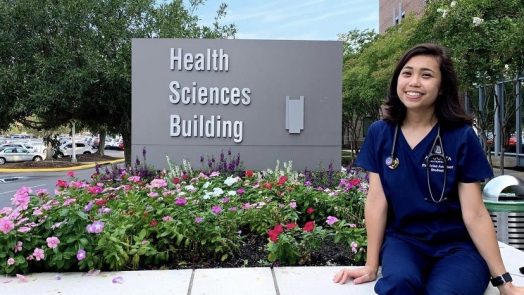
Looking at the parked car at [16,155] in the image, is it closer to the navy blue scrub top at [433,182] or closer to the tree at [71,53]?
the tree at [71,53]

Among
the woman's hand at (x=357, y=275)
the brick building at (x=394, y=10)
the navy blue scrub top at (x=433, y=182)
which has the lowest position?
the woman's hand at (x=357, y=275)

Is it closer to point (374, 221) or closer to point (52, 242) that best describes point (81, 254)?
point (52, 242)

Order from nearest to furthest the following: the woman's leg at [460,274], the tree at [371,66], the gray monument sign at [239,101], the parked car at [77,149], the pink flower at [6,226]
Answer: the woman's leg at [460,274]
the pink flower at [6,226]
the gray monument sign at [239,101]
the tree at [371,66]
the parked car at [77,149]

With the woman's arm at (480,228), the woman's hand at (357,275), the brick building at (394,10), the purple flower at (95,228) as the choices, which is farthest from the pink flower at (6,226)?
the brick building at (394,10)

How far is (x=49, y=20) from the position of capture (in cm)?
1323

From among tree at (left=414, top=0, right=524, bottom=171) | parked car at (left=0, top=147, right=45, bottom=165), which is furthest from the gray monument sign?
parked car at (left=0, top=147, right=45, bottom=165)

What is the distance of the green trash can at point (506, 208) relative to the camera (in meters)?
4.10

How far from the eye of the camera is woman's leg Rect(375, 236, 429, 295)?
230cm

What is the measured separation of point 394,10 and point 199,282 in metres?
38.5

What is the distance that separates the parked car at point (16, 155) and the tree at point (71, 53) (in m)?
18.8

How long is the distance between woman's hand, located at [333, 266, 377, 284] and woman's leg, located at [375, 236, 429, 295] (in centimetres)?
23

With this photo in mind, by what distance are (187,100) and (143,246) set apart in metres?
5.32

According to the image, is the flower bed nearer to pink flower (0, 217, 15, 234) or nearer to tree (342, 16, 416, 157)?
pink flower (0, 217, 15, 234)

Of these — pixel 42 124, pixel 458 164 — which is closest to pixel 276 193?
pixel 458 164
